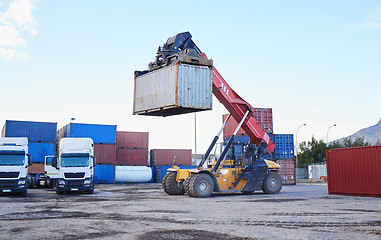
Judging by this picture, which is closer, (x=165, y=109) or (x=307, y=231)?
(x=307, y=231)

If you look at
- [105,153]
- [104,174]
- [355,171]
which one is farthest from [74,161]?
[104,174]

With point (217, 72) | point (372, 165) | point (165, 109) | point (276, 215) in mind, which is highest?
point (217, 72)

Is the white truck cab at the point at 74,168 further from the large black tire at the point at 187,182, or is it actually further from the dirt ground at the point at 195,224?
the dirt ground at the point at 195,224

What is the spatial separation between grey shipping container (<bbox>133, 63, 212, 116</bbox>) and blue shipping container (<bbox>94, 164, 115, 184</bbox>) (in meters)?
22.0

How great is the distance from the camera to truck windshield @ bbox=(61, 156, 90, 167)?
68.8 feet

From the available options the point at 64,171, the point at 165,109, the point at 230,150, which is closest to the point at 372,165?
the point at 230,150

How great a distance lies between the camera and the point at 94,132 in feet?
124

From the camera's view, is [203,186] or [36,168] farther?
[36,168]

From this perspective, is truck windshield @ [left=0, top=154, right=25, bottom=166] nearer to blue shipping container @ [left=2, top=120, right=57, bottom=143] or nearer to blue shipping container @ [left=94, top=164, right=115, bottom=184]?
blue shipping container @ [left=2, top=120, right=57, bottom=143]

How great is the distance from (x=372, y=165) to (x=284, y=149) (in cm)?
1352

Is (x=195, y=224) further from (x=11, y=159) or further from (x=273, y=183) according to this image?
(x=11, y=159)

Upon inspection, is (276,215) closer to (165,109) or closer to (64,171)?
(165,109)

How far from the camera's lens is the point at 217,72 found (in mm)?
19062

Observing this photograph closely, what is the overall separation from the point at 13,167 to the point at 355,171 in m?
18.3
